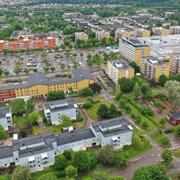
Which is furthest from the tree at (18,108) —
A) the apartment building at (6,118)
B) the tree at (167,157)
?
the tree at (167,157)

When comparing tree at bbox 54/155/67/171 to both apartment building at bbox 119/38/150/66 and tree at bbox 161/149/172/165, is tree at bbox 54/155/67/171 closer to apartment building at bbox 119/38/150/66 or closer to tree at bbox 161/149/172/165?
tree at bbox 161/149/172/165

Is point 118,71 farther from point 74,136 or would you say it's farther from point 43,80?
point 74,136

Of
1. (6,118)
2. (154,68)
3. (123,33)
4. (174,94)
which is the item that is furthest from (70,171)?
(123,33)

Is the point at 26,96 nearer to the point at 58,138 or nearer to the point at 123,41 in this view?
the point at 58,138

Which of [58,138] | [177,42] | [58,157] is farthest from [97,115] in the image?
[177,42]

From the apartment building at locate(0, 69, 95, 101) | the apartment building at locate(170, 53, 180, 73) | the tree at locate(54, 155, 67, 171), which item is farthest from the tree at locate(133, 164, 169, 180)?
the apartment building at locate(170, 53, 180, 73)

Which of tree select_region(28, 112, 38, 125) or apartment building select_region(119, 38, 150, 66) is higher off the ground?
apartment building select_region(119, 38, 150, 66)
